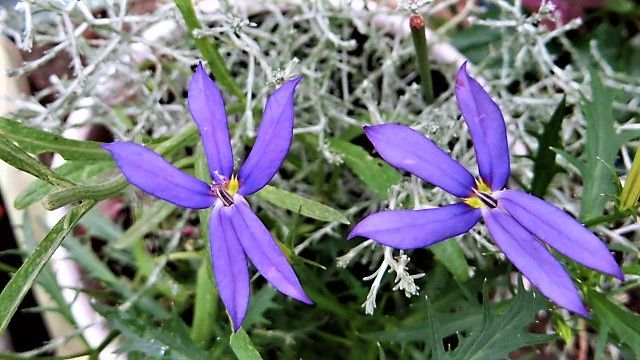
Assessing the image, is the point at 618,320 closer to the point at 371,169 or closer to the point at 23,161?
the point at 371,169

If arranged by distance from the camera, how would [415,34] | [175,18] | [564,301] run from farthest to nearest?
[175,18]
[415,34]
[564,301]

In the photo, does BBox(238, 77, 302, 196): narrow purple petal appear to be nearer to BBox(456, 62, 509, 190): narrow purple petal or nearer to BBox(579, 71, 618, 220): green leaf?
BBox(456, 62, 509, 190): narrow purple petal

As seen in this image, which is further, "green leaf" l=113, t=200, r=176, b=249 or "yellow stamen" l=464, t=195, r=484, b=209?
"green leaf" l=113, t=200, r=176, b=249

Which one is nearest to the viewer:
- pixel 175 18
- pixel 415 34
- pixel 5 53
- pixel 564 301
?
pixel 564 301

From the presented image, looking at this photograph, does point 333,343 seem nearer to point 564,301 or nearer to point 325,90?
point 325,90

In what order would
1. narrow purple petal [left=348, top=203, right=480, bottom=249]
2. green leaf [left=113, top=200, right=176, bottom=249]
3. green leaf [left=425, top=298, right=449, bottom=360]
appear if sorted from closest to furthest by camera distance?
narrow purple petal [left=348, top=203, right=480, bottom=249]
green leaf [left=425, top=298, right=449, bottom=360]
green leaf [left=113, top=200, right=176, bottom=249]

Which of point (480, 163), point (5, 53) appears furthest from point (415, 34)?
point (5, 53)

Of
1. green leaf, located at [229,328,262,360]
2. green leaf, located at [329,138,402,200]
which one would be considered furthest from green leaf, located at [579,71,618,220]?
green leaf, located at [229,328,262,360]
